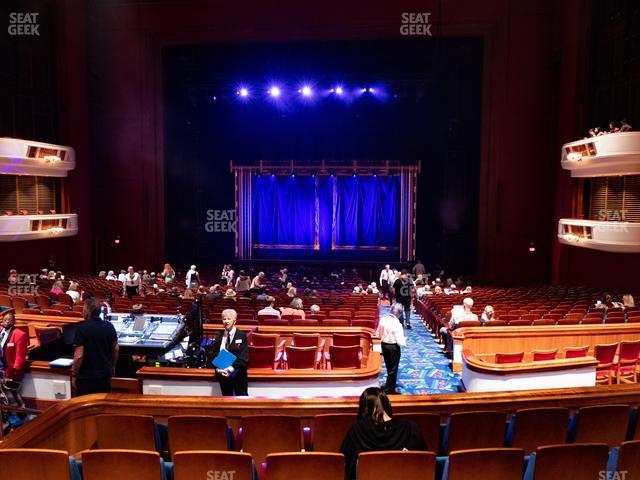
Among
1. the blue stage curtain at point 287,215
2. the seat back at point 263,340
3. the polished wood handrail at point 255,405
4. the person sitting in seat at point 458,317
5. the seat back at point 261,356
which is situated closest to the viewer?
the polished wood handrail at point 255,405

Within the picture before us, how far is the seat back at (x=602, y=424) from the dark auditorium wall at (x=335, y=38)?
14778 mm

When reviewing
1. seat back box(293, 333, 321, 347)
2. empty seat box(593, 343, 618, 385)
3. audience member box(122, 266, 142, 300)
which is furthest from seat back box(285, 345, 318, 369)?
audience member box(122, 266, 142, 300)

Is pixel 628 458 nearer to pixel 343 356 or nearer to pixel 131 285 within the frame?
pixel 343 356

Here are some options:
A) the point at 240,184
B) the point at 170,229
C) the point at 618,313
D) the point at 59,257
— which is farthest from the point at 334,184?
the point at 618,313

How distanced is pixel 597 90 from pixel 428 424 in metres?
14.4

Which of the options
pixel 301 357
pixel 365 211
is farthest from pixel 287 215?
pixel 301 357

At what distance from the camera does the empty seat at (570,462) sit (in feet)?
9.04

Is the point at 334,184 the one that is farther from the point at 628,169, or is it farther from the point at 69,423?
the point at 69,423

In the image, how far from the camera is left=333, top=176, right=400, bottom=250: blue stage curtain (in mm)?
21344

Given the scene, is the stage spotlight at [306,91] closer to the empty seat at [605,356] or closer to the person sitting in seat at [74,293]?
the person sitting in seat at [74,293]

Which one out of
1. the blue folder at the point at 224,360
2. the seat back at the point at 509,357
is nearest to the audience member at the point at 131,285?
the blue folder at the point at 224,360

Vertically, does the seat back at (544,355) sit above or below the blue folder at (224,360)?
below

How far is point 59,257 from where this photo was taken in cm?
1731

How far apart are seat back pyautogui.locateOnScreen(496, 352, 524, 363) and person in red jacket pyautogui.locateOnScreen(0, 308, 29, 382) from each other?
5.28 m
